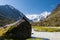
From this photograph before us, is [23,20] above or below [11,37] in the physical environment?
above

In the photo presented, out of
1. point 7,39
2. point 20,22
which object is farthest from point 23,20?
point 7,39

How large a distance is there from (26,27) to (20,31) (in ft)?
6.40

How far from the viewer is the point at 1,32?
72.4 ft

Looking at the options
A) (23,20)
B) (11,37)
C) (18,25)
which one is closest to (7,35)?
(11,37)

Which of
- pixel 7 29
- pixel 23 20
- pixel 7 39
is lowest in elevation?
pixel 7 39

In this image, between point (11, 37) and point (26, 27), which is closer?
point (11, 37)

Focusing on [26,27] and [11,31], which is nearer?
[11,31]

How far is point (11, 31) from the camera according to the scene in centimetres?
2181

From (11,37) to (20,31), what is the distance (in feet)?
7.19

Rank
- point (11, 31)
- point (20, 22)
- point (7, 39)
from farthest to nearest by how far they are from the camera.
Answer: point (20, 22)
point (11, 31)
point (7, 39)

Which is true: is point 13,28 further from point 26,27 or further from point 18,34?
point 26,27

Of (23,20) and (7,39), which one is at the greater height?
(23,20)

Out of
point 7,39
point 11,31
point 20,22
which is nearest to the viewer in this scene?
point 7,39

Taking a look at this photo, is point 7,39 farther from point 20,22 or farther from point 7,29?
point 20,22
